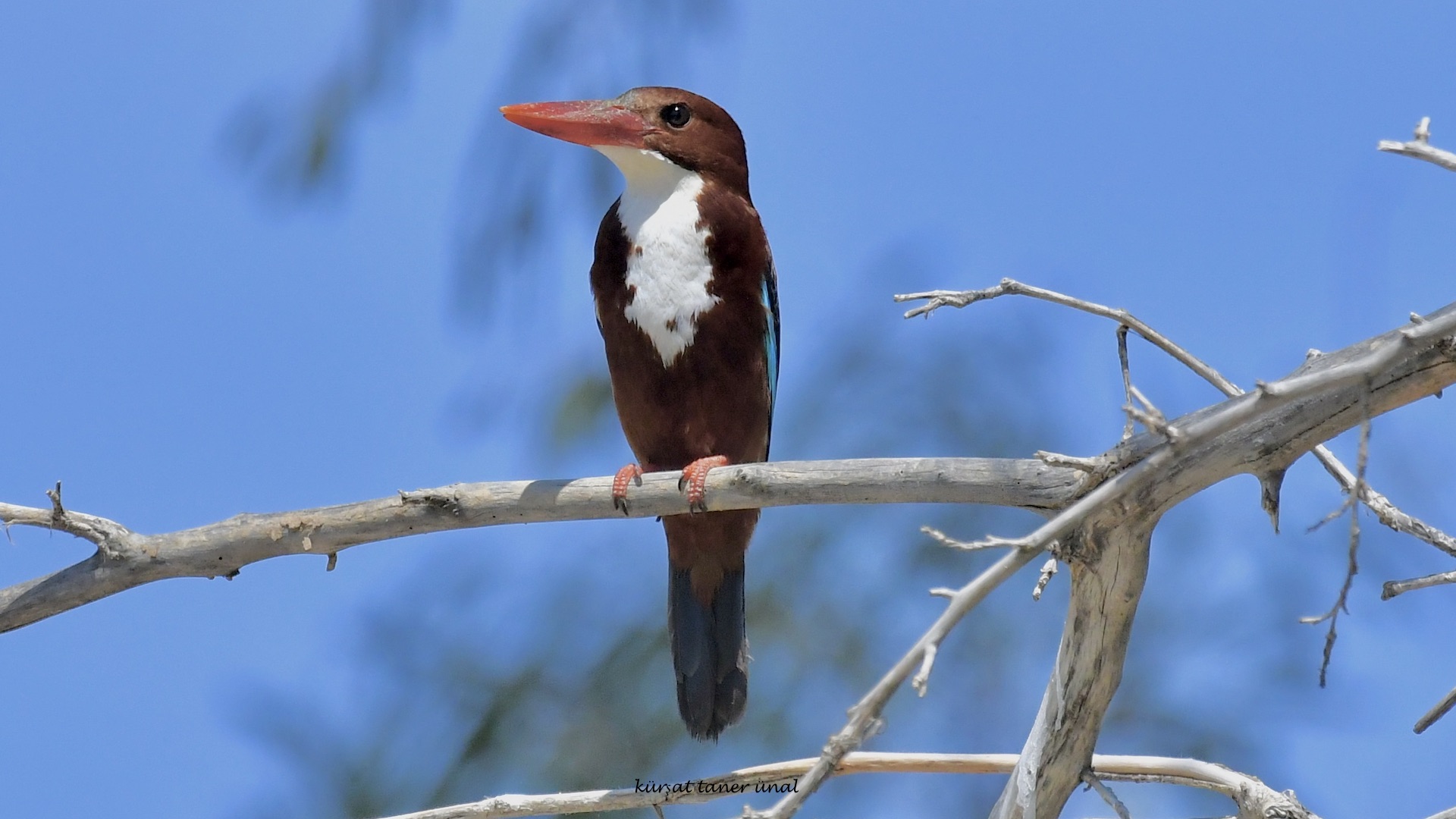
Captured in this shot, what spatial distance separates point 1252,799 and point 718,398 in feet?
4.32

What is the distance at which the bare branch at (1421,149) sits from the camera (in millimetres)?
1530

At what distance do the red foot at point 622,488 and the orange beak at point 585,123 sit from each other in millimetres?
902

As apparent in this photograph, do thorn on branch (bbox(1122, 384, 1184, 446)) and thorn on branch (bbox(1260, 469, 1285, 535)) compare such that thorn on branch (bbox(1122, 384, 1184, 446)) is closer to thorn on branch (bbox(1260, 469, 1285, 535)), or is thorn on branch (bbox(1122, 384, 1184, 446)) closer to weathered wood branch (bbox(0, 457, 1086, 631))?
thorn on branch (bbox(1260, 469, 1285, 535))

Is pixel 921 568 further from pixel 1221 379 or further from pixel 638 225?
pixel 1221 379

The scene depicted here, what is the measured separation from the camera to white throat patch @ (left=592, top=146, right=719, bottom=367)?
8.89 feet

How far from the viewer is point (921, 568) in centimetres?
385

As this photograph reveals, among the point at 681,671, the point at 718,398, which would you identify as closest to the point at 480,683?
the point at 681,671

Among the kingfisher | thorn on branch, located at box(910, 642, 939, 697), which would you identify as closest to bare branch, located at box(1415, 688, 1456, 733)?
thorn on branch, located at box(910, 642, 939, 697)

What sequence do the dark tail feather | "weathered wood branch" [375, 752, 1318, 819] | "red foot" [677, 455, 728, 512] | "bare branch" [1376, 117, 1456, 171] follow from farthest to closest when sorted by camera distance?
the dark tail feather
"red foot" [677, 455, 728, 512]
"weathered wood branch" [375, 752, 1318, 819]
"bare branch" [1376, 117, 1456, 171]

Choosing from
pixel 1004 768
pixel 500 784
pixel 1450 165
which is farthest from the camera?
pixel 500 784

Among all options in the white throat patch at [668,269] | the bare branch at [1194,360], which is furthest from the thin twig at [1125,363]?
the white throat patch at [668,269]

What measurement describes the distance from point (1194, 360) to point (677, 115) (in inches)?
56.5

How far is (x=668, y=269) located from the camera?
2730 millimetres

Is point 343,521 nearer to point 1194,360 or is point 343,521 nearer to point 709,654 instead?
point 709,654
